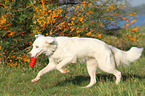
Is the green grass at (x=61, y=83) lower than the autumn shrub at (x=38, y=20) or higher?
lower

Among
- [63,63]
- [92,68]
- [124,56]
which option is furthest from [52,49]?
[124,56]

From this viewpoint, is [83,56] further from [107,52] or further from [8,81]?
[8,81]

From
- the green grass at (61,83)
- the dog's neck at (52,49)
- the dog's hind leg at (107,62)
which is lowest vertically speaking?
the green grass at (61,83)

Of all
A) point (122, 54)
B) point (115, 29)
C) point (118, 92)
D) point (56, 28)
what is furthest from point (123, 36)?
point (118, 92)

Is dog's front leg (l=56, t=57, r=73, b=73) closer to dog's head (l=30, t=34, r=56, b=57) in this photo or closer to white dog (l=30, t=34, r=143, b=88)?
white dog (l=30, t=34, r=143, b=88)

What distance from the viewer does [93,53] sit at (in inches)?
177

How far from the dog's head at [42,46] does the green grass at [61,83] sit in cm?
74

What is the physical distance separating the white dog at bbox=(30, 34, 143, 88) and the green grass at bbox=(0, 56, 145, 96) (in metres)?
0.38

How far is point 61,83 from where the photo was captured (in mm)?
4902

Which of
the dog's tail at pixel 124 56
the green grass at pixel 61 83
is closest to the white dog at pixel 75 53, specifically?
the dog's tail at pixel 124 56

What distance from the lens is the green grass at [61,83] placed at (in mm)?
3900

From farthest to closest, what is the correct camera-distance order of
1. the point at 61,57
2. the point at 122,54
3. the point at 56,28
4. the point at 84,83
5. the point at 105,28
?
the point at 105,28
the point at 56,28
the point at 84,83
the point at 122,54
the point at 61,57

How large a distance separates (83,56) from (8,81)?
210cm

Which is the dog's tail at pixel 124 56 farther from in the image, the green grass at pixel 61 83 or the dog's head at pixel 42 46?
the dog's head at pixel 42 46
